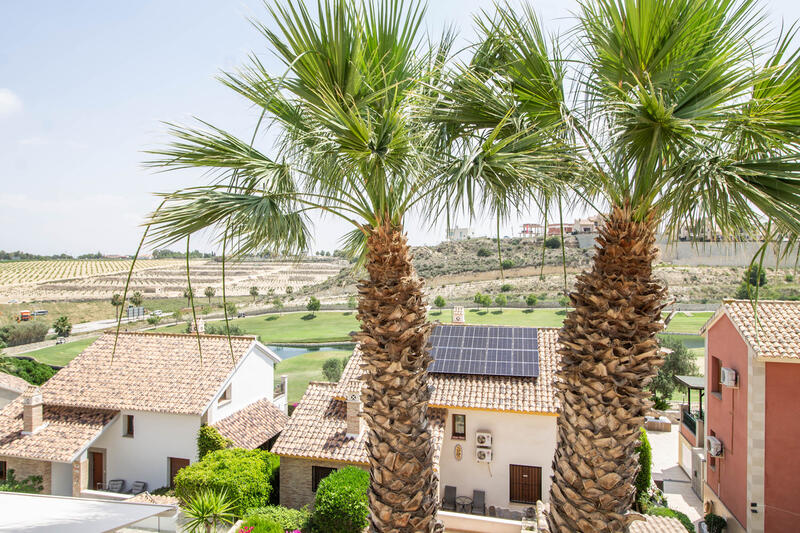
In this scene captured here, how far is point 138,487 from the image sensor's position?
17.0m

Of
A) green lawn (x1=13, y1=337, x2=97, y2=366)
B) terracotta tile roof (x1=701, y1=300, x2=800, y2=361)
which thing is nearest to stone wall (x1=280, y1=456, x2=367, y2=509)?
terracotta tile roof (x1=701, y1=300, x2=800, y2=361)

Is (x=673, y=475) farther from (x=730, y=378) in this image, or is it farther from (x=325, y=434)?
(x=325, y=434)

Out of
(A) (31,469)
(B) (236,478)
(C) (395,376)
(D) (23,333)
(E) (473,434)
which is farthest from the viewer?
(D) (23,333)

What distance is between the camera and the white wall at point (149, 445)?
17016 millimetres

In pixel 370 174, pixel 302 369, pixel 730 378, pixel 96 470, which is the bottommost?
pixel 302 369

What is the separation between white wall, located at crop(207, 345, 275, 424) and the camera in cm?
1772

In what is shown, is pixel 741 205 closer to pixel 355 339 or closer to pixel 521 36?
pixel 521 36

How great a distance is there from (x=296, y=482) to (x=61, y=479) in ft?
30.8

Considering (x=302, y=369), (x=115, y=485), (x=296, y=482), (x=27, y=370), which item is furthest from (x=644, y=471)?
(x=302, y=369)

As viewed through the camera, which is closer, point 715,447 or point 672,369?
point 715,447

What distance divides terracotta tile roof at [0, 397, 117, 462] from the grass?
2769 cm

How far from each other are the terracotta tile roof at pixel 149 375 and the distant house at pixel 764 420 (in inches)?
646

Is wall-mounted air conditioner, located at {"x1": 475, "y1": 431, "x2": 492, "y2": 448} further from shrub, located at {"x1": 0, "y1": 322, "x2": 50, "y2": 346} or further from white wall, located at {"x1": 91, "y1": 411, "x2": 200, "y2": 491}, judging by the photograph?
shrub, located at {"x1": 0, "y1": 322, "x2": 50, "y2": 346}

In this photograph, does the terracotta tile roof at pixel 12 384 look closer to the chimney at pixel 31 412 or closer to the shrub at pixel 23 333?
the chimney at pixel 31 412
